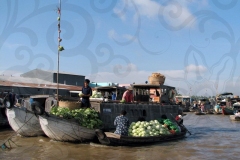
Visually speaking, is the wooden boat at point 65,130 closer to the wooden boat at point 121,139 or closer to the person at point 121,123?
the wooden boat at point 121,139

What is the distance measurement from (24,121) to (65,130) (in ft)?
10.5

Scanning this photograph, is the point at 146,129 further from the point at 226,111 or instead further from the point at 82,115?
the point at 226,111

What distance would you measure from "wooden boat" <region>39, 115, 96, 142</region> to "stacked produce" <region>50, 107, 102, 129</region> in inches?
10.5

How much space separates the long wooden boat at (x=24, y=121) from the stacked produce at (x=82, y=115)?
2.07 metres

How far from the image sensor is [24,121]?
43.6 feet

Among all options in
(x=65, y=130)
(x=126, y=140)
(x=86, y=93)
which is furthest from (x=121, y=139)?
(x=86, y=93)

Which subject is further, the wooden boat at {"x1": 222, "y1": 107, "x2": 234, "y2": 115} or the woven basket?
the wooden boat at {"x1": 222, "y1": 107, "x2": 234, "y2": 115}

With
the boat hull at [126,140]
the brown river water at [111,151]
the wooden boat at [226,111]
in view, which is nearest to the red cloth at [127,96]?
the boat hull at [126,140]

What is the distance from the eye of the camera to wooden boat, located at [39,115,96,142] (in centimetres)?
1091

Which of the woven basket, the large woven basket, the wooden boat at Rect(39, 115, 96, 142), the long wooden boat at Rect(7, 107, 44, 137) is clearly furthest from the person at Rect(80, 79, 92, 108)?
the large woven basket

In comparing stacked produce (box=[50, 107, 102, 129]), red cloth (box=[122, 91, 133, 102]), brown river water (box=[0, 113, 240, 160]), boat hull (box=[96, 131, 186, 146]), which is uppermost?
red cloth (box=[122, 91, 133, 102])

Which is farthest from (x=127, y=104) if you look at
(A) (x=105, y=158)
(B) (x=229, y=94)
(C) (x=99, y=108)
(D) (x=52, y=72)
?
(B) (x=229, y=94)

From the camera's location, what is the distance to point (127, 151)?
10.6m

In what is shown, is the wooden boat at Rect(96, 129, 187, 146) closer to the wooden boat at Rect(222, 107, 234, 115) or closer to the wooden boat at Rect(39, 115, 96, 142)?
the wooden boat at Rect(39, 115, 96, 142)
